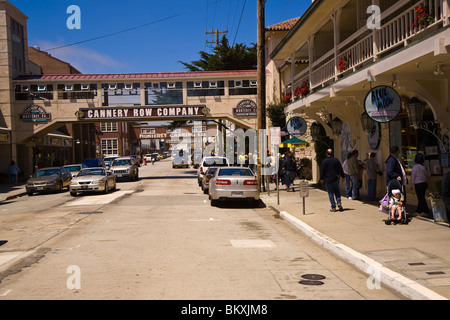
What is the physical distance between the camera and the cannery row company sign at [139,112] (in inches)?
1352

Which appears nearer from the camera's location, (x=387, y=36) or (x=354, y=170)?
(x=387, y=36)

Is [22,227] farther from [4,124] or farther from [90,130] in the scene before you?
[90,130]

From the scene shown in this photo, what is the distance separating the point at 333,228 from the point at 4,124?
101 ft

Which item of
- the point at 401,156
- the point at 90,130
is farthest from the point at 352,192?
the point at 90,130

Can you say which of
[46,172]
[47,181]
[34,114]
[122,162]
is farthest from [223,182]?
[34,114]

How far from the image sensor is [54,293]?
608cm

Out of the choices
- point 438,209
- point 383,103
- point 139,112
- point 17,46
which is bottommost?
point 438,209

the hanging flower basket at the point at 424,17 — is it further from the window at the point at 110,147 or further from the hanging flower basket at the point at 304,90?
the window at the point at 110,147

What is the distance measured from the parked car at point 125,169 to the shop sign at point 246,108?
349 inches

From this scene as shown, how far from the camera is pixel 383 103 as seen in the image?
11172 millimetres

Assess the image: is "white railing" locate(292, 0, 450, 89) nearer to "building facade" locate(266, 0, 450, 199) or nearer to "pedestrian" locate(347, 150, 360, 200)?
"building facade" locate(266, 0, 450, 199)

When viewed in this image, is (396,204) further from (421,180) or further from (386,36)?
(386,36)

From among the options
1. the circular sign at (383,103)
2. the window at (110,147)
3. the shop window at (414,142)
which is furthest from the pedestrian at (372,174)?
the window at (110,147)

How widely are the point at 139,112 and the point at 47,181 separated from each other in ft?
37.5
